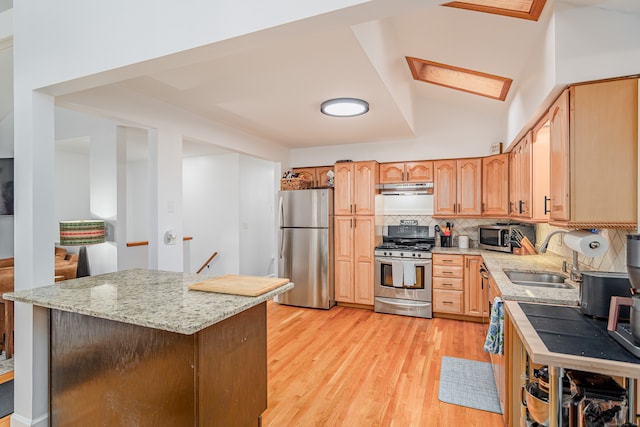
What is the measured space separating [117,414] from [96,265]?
3.08m

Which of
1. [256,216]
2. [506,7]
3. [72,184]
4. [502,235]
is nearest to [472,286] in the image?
[502,235]

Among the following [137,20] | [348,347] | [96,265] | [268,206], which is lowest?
[348,347]

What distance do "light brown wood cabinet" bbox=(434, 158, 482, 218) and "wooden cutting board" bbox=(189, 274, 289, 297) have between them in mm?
3167

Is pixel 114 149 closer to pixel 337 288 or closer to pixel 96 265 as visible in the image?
pixel 96 265

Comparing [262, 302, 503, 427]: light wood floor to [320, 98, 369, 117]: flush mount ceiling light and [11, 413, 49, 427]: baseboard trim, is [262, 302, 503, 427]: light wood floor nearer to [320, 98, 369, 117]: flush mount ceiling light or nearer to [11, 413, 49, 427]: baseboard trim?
[11, 413, 49, 427]: baseboard trim

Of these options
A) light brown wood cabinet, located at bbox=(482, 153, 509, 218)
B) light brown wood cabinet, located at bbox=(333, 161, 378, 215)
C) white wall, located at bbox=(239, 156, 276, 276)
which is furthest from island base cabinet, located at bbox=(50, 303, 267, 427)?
white wall, located at bbox=(239, 156, 276, 276)

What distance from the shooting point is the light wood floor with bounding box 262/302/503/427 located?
2.14 m

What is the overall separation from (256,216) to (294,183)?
1.77 metres

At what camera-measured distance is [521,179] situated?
3166 mm

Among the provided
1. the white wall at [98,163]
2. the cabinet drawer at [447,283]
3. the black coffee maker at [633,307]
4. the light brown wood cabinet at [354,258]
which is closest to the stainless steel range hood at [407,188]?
the light brown wood cabinet at [354,258]

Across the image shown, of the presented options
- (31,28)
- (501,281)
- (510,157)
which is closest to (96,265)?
(31,28)

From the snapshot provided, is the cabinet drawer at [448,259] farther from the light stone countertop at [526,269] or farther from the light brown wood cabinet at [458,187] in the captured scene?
the light brown wood cabinet at [458,187]

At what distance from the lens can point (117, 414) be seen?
5.17 ft

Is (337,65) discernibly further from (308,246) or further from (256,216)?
(256,216)
